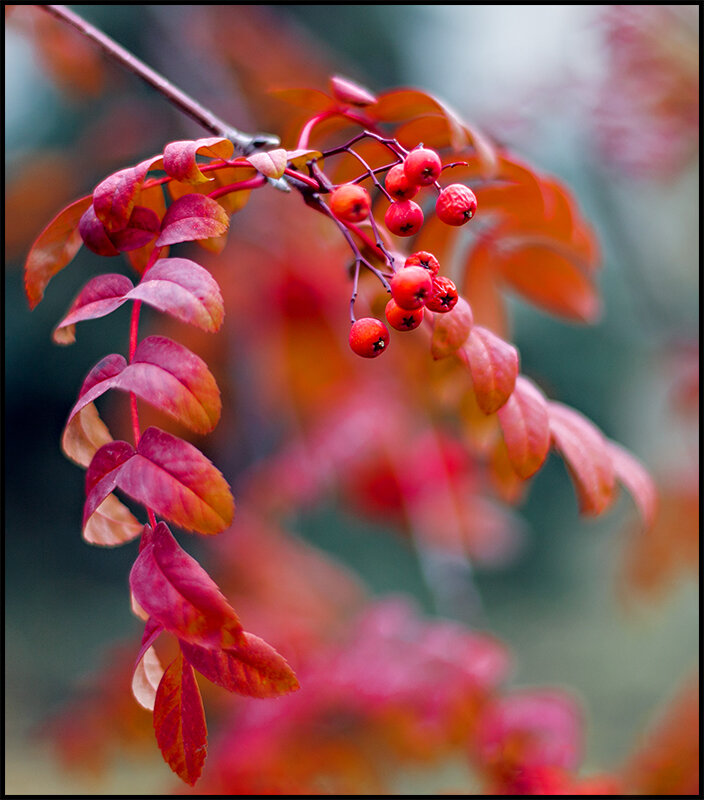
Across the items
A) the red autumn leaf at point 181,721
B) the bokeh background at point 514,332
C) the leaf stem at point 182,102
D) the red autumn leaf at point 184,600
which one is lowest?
the red autumn leaf at point 181,721

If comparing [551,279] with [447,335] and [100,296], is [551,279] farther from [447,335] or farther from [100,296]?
[100,296]

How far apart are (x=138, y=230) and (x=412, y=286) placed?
8.2 inches

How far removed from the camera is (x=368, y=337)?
451 millimetres

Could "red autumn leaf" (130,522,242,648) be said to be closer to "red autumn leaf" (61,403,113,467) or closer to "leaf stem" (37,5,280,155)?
"red autumn leaf" (61,403,113,467)

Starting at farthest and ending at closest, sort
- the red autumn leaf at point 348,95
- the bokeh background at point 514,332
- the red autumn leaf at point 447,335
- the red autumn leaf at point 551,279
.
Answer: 1. the bokeh background at point 514,332
2. the red autumn leaf at point 551,279
3. the red autumn leaf at point 348,95
4. the red autumn leaf at point 447,335

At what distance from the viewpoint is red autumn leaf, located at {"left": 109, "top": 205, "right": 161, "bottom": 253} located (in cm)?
50

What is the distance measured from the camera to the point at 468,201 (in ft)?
1.50

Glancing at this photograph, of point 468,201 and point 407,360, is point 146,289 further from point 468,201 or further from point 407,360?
point 407,360

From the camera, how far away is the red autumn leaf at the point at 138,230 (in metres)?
0.50

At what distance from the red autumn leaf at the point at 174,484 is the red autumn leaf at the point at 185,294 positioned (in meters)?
0.07

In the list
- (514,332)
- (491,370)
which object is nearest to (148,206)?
(491,370)

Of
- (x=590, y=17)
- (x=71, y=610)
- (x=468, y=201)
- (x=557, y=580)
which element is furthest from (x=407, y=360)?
(x=557, y=580)

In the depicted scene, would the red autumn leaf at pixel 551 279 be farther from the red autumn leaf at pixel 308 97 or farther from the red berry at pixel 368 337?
the red berry at pixel 368 337

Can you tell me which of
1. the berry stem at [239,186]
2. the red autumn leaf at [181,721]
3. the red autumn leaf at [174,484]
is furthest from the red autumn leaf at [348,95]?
the red autumn leaf at [181,721]
